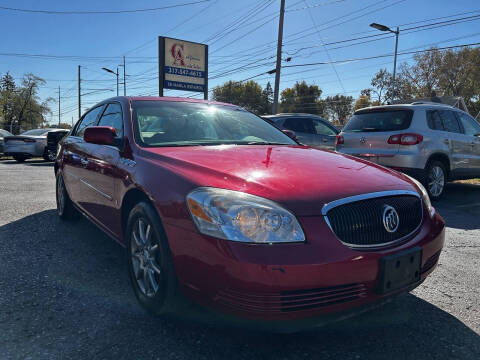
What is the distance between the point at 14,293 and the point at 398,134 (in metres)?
5.71

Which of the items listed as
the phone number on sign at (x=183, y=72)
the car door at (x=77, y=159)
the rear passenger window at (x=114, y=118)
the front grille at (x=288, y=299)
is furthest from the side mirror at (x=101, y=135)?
the phone number on sign at (x=183, y=72)

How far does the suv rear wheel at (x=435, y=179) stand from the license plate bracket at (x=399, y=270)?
4.74 meters

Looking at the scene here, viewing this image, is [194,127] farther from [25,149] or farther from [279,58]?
[279,58]

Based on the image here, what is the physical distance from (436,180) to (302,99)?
69925 millimetres

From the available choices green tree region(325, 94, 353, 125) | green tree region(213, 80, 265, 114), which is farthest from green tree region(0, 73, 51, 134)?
green tree region(325, 94, 353, 125)

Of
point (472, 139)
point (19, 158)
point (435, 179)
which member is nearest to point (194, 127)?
point (435, 179)

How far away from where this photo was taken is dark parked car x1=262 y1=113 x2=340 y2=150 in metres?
10.3

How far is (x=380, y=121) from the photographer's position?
6.62 meters

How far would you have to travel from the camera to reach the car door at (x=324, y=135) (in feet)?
34.0

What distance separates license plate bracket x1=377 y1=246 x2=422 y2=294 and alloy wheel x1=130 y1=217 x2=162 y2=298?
121 centimetres

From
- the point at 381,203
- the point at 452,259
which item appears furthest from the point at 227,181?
the point at 452,259

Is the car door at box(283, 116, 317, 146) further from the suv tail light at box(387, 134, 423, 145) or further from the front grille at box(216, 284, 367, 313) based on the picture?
the front grille at box(216, 284, 367, 313)

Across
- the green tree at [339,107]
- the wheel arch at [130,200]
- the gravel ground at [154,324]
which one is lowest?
the gravel ground at [154,324]

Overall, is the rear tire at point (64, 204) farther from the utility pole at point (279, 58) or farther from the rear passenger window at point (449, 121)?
the utility pole at point (279, 58)
